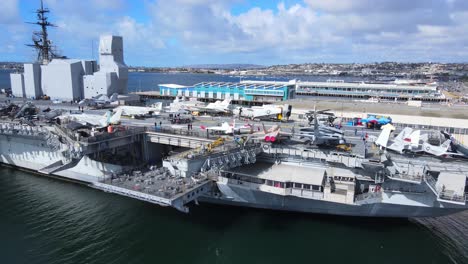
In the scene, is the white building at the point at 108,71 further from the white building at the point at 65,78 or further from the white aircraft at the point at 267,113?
the white aircraft at the point at 267,113

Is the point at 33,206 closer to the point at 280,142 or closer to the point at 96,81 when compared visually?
the point at 280,142

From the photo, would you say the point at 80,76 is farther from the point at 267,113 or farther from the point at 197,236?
the point at 197,236

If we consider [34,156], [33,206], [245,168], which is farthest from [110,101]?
[245,168]

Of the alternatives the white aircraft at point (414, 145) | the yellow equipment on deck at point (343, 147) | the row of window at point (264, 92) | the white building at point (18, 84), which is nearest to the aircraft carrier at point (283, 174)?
the yellow equipment on deck at point (343, 147)

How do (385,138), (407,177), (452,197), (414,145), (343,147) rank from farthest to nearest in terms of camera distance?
(343,147) → (385,138) → (414,145) → (407,177) → (452,197)

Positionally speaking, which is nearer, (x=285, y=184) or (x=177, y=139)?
(x=285, y=184)

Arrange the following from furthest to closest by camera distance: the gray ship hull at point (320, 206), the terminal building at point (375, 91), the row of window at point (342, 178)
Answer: the terminal building at point (375, 91), the row of window at point (342, 178), the gray ship hull at point (320, 206)

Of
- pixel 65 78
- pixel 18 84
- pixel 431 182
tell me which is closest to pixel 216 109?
pixel 65 78
